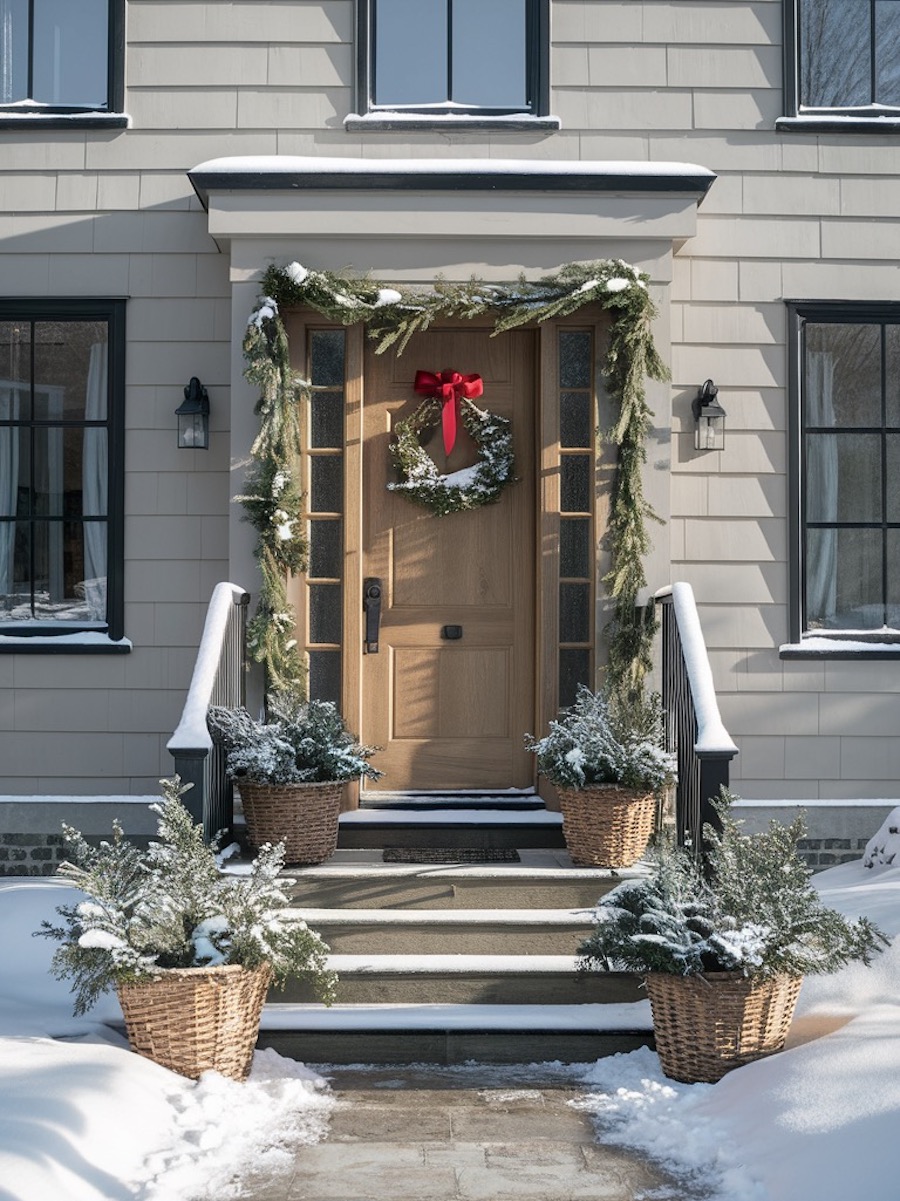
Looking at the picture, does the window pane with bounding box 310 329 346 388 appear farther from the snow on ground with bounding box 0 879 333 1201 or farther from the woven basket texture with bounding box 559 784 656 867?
the snow on ground with bounding box 0 879 333 1201

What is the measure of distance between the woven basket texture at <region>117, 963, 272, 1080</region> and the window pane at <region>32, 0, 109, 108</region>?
429 centimetres

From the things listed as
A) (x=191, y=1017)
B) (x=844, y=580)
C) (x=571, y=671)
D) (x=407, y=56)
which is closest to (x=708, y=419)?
(x=844, y=580)

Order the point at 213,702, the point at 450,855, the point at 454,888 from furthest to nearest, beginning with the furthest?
the point at 450,855, the point at 213,702, the point at 454,888

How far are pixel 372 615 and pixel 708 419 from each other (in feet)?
5.78

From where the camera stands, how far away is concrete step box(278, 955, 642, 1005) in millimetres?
4707

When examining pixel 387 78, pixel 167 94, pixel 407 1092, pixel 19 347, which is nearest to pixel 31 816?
pixel 19 347

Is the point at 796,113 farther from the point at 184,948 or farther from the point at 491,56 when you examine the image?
the point at 184,948

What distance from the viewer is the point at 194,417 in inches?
243

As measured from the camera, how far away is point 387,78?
6.39 metres

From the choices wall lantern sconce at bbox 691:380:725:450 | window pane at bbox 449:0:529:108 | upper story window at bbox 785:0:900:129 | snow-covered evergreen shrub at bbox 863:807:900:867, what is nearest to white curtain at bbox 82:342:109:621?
window pane at bbox 449:0:529:108

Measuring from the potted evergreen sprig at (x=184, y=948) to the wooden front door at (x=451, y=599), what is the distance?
6.08 ft

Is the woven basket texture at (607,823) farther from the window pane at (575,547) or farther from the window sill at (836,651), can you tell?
the window sill at (836,651)

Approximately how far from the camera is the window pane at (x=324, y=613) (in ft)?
19.9

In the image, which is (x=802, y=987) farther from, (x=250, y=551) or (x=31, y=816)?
(x=31, y=816)
